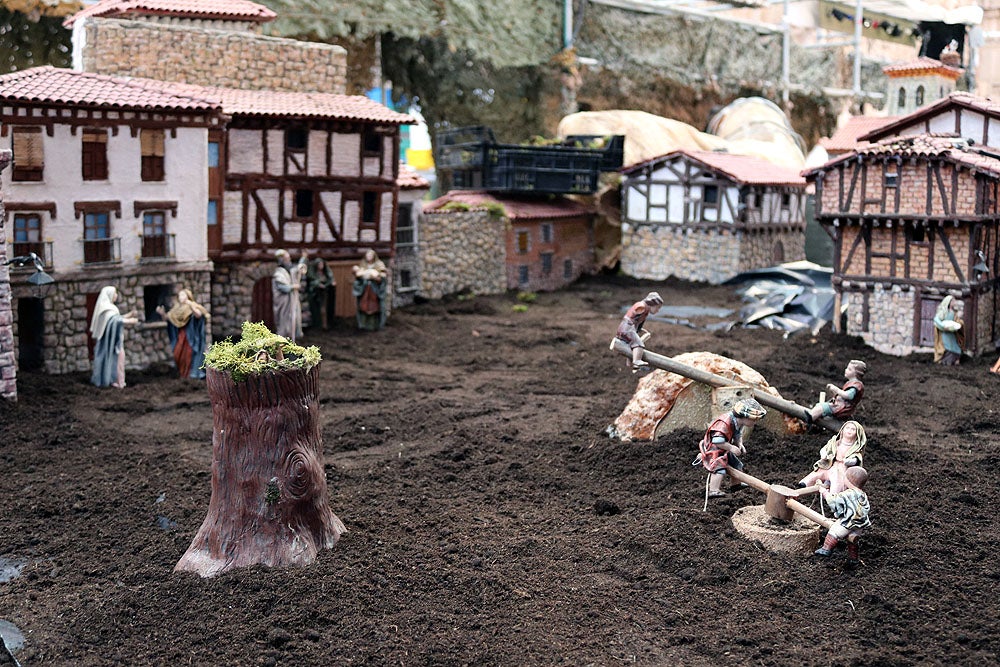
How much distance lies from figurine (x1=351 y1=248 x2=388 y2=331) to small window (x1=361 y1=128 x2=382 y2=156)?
2.46m

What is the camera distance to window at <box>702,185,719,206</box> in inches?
1282

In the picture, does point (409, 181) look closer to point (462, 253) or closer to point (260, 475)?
point (462, 253)

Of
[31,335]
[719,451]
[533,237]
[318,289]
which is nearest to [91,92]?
[31,335]

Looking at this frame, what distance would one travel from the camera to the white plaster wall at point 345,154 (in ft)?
82.4

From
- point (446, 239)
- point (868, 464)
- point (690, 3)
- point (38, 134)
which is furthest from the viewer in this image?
point (690, 3)

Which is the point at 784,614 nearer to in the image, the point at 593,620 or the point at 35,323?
the point at 593,620

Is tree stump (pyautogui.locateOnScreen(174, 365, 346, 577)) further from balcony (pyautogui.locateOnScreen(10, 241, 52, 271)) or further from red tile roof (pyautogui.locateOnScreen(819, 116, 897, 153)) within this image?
red tile roof (pyautogui.locateOnScreen(819, 116, 897, 153))

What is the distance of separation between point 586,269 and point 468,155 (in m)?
5.28

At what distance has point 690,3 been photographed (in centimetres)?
4884

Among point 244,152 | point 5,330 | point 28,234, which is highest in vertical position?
point 244,152

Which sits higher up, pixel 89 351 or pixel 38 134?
pixel 38 134

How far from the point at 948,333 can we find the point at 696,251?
13.2m

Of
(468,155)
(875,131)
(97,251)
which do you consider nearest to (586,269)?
(468,155)

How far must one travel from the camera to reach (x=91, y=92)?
65.8 feet
